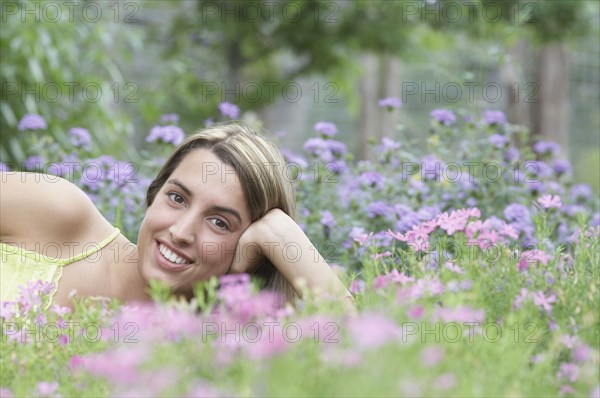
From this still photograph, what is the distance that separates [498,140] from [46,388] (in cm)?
258

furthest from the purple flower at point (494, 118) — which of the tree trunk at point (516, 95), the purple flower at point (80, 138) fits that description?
the tree trunk at point (516, 95)

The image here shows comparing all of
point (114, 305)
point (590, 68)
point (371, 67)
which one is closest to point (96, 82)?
point (114, 305)

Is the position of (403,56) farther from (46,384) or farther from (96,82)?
(46,384)

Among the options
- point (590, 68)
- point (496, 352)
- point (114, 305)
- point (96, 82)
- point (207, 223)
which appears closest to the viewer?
point (496, 352)

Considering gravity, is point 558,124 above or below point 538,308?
below

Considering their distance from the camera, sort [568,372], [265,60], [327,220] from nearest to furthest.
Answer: [568,372] < [327,220] < [265,60]

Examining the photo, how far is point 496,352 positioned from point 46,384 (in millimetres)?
637

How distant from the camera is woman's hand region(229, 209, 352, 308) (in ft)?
7.20

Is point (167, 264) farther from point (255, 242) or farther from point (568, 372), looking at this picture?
point (568, 372)

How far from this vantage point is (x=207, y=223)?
227cm

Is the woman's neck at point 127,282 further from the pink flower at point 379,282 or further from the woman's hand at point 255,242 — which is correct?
the pink flower at point 379,282

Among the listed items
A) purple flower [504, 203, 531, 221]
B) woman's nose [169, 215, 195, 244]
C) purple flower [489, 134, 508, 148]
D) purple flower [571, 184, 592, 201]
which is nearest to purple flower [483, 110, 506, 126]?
purple flower [489, 134, 508, 148]

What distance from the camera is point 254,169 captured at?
7.66ft

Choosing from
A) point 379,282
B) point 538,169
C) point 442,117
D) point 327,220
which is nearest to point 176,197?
point 379,282
